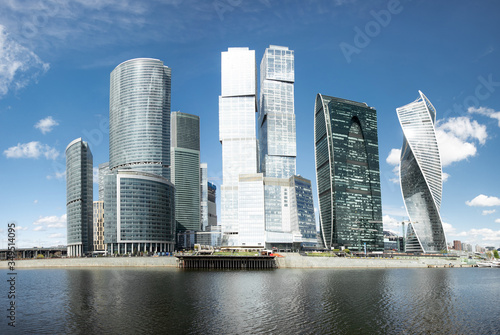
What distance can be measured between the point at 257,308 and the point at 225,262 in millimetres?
112814

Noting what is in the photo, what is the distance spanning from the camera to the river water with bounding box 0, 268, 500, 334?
198 ft

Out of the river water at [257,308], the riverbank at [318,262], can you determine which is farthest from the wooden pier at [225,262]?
the river water at [257,308]

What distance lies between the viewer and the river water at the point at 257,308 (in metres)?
60.3

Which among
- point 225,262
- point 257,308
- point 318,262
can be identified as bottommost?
point 318,262

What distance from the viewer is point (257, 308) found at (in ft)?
244

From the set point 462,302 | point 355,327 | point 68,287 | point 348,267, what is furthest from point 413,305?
point 348,267

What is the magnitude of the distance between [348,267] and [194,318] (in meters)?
127

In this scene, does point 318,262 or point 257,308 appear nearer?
point 257,308

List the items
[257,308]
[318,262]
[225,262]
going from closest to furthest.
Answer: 1. [257,308]
2. [318,262]
3. [225,262]

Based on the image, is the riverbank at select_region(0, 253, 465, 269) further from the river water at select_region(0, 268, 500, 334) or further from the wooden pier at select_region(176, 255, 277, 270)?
the river water at select_region(0, 268, 500, 334)

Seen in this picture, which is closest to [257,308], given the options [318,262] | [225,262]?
[318,262]

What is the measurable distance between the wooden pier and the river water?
69998mm

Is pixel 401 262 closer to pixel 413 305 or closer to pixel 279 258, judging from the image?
pixel 279 258

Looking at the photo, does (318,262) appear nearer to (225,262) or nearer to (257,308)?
(225,262)
